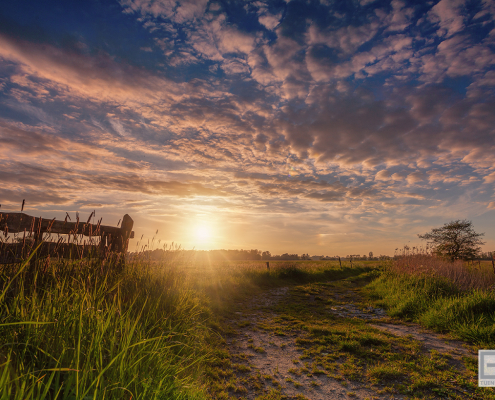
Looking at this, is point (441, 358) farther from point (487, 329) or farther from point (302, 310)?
point (302, 310)

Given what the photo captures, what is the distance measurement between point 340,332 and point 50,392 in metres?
6.90

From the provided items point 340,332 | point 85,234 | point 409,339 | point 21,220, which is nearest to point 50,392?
point 85,234

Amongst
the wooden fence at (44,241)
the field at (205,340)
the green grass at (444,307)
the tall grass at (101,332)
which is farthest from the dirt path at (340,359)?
the wooden fence at (44,241)

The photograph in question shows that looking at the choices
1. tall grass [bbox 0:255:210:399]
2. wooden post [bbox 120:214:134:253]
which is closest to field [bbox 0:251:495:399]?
tall grass [bbox 0:255:210:399]

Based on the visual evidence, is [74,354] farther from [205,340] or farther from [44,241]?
[205,340]

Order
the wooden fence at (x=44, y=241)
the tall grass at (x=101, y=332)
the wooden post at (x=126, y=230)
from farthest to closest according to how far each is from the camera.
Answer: the wooden post at (x=126, y=230), the wooden fence at (x=44, y=241), the tall grass at (x=101, y=332)

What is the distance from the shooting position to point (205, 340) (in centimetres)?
601

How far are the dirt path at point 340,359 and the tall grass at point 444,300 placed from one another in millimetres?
603

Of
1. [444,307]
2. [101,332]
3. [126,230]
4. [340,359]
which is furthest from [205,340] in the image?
[444,307]

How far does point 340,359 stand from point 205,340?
3141 millimetres

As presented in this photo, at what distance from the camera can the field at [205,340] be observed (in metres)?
2.29

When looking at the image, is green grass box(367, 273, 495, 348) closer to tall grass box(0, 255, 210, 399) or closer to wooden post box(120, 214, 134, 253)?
tall grass box(0, 255, 210, 399)

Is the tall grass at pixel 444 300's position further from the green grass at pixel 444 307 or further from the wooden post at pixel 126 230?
the wooden post at pixel 126 230

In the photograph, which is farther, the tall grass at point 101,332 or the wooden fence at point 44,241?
the wooden fence at point 44,241
